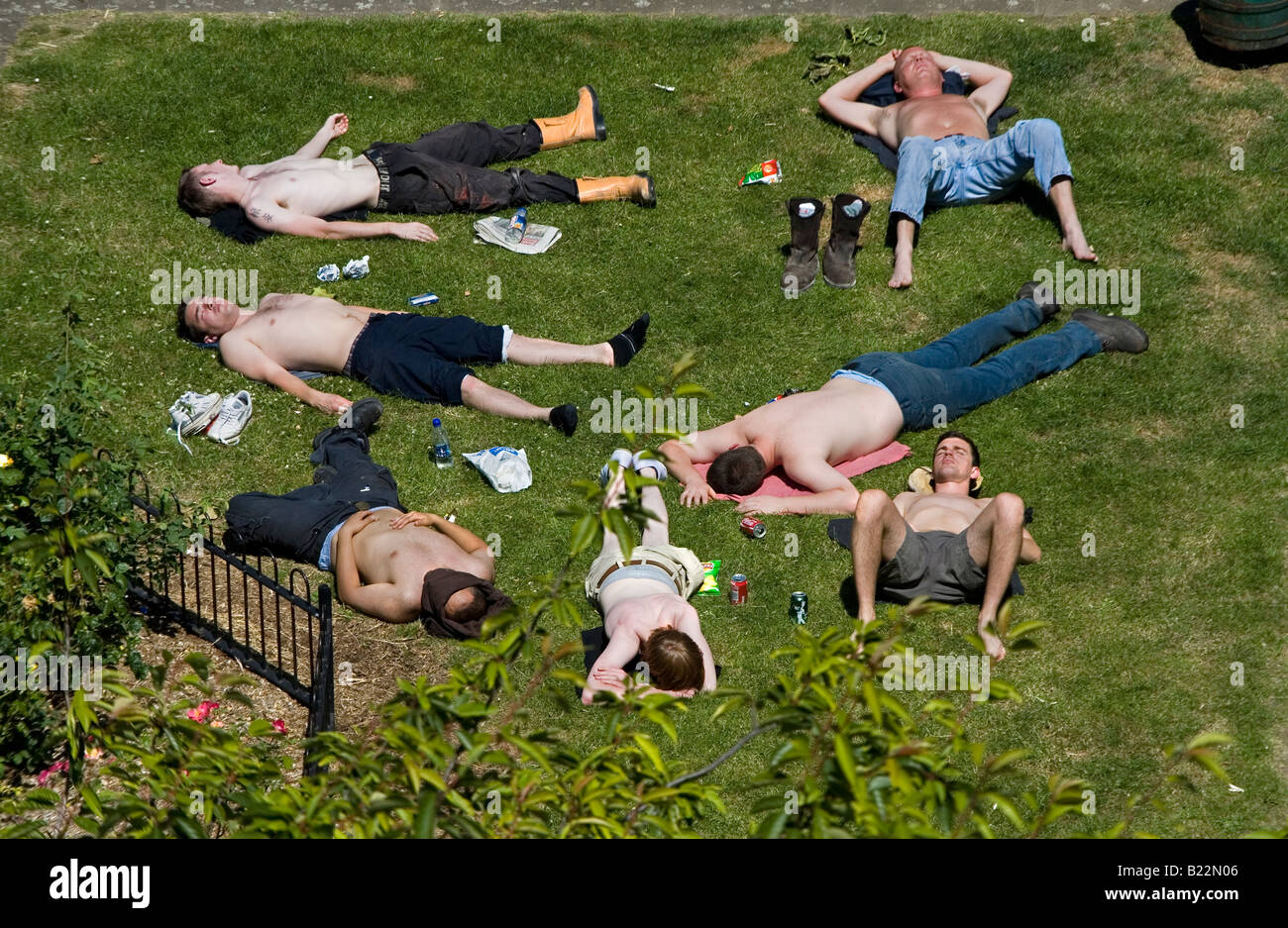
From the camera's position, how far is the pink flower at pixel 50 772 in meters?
7.30

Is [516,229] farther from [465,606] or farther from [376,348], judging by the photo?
[465,606]

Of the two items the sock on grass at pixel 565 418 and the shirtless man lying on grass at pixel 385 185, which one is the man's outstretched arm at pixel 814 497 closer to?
the sock on grass at pixel 565 418

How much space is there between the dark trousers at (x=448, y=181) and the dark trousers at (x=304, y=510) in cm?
337

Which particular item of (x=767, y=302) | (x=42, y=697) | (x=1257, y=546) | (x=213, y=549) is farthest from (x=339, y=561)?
(x=1257, y=546)

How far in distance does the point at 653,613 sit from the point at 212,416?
385cm

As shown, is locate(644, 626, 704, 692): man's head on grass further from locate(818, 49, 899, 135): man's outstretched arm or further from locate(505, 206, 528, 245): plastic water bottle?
locate(818, 49, 899, 135): man's outstretched arm

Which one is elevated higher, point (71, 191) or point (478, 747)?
point (478, 747)

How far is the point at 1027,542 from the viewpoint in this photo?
911 cm

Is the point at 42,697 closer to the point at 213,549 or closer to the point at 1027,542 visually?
the point at 213,549

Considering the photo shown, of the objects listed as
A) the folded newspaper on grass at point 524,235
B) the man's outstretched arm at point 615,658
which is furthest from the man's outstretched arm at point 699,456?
the folded newspaper on grass at point 524,235

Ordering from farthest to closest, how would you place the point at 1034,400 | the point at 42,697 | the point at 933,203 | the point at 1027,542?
the point at 933,203
the point at 1034,400
the point at 1027,542
the point at 42,697

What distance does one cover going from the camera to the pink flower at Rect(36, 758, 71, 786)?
730cm

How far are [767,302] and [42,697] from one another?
640cm
